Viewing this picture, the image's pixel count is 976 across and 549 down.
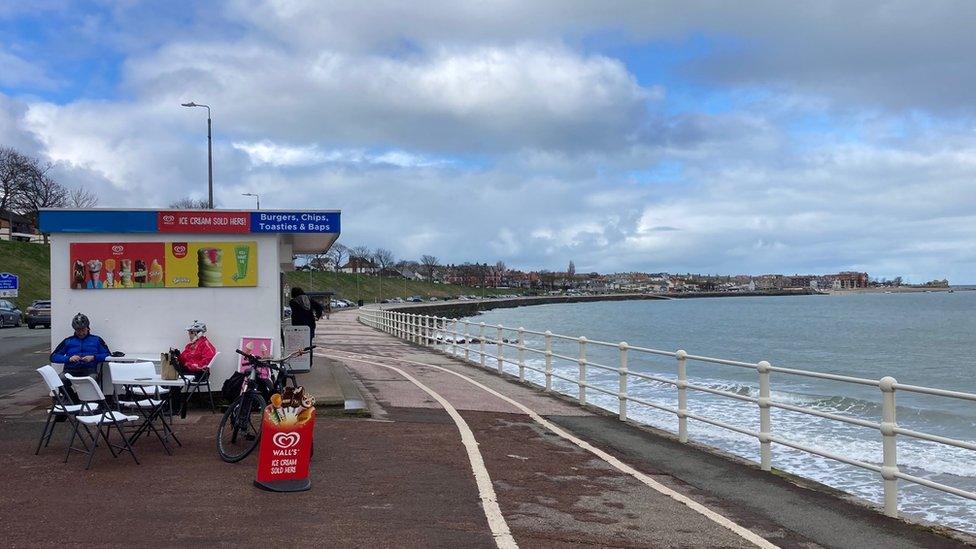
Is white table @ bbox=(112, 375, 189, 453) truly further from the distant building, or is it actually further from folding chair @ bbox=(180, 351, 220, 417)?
the distant building

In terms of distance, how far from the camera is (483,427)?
11.5 m

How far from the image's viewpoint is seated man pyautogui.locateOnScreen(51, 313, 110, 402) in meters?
10.8

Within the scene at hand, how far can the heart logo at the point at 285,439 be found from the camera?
738cm

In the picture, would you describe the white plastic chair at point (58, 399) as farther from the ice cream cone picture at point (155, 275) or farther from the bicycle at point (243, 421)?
the ice cream cone picture at point (155, 275)

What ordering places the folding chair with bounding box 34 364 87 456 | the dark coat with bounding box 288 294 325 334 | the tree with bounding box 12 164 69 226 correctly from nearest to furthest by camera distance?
1. the folding chair with bounding box 34 364 87 456
2. the dark coat with bounding box 288 294 325 334
3. the tree with bounding box 12 164 69 226

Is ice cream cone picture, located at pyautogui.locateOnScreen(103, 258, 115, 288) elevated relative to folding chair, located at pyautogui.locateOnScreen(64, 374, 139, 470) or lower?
elevated

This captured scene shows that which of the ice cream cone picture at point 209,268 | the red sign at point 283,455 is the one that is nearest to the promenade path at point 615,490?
the red sign at point 283,455

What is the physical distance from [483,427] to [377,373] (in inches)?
308

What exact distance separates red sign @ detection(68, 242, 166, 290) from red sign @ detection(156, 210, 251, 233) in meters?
0.34

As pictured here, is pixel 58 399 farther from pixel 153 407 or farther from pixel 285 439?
pixel 285 439

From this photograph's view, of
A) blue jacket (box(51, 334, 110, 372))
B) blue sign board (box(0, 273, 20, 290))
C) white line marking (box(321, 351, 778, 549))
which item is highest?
blue sign board (box(0, 273, 20, 290))

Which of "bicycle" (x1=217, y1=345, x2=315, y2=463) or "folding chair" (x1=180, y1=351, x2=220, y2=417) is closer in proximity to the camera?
"bicycle" (x1=217, y1=345, x2=315, y2=463)

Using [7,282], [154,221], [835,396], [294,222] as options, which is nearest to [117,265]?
[154,221]

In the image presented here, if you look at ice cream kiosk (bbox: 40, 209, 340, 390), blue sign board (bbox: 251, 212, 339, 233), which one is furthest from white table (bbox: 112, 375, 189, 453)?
blue sign board (bbox: 251, 212, 339, 233)
